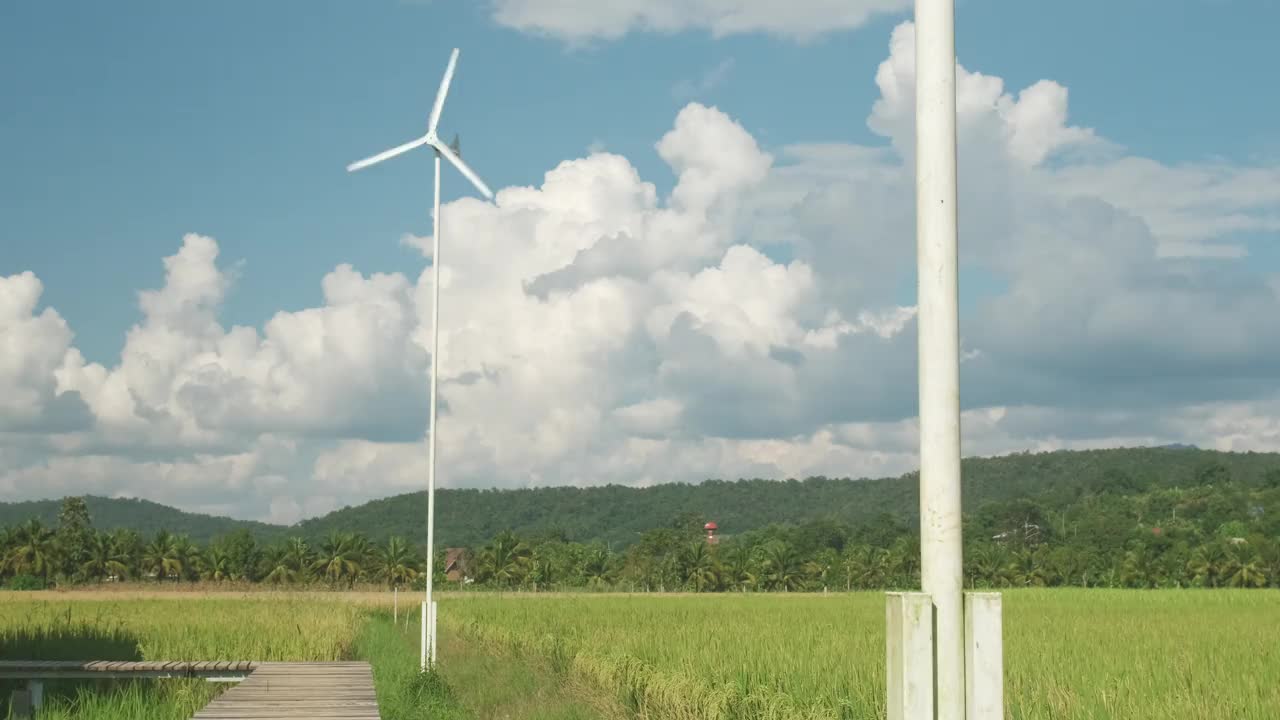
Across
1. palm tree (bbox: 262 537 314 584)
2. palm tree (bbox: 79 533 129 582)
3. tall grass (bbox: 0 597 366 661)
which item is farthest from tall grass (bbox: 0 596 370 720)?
palm tree (bbox: 79 533 129 582)

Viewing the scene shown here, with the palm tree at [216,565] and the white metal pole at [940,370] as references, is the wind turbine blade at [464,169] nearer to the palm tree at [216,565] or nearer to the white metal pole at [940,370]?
the white metal pole at [940,370]

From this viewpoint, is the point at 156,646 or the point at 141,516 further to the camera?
the point at 141,516

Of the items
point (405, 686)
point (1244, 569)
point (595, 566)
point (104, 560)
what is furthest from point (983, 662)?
point (104, 560)

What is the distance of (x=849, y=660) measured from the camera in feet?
57.1

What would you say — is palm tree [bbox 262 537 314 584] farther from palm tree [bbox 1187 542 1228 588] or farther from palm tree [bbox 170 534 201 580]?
palm tree [bbox 1187 542 1228 588]

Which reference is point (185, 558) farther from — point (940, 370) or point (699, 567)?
point (940, 370)

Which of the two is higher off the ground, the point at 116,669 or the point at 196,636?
the point at 116,669

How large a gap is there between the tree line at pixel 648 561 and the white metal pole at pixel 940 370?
71.6 m

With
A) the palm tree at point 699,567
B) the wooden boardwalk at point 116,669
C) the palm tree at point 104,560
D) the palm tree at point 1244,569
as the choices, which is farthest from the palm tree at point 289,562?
the wooden boardwalk at point 116,669

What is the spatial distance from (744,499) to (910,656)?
158 metres

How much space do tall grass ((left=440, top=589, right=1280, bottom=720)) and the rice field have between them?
0.04 meters

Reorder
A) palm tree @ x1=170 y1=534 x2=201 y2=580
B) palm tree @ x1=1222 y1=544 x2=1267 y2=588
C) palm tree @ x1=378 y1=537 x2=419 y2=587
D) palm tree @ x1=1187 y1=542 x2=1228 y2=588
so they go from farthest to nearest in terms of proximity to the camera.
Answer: palm tree @ x1=170 y1=534 x2=201 y2=580 → palm tree @ x1=378 y1=537 x2=419 y2=587 → palm tree @ x1=1187 y1=542 x2=1228 y2=588 → palm tree @ x1=1222 y1=544 x2=1267 y2=588

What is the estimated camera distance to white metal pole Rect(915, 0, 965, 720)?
12.7 feet

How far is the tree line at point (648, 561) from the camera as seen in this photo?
251 ft
